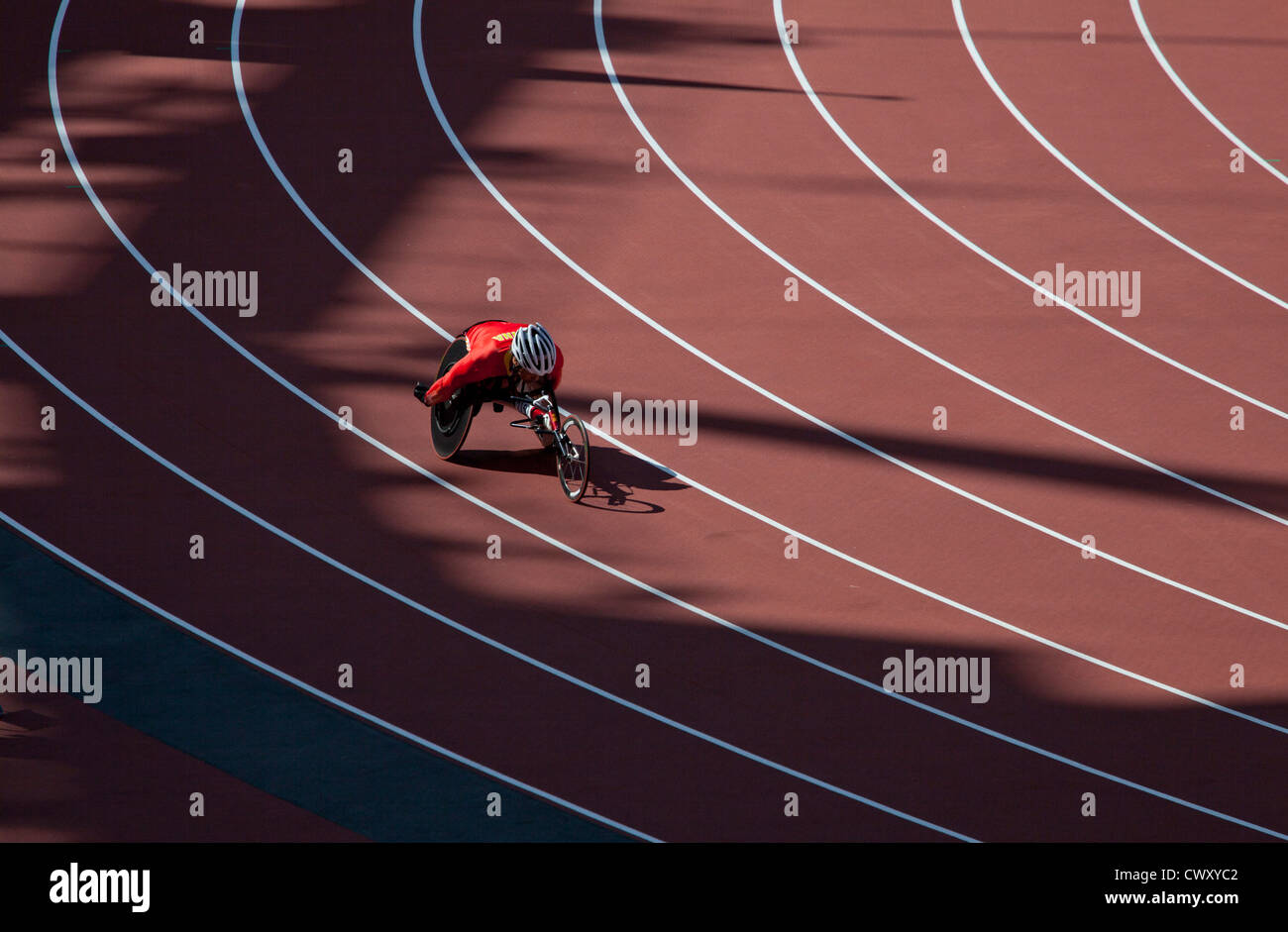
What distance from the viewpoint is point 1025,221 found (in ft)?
62.4

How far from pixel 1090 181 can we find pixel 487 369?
28.4 feet

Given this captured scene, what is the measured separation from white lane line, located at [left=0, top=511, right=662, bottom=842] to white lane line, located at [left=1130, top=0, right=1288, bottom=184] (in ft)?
42.0

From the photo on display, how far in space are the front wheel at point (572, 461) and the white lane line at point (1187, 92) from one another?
10.1 metres

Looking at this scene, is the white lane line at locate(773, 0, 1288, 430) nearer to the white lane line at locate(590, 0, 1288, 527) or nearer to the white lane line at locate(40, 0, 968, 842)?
the white lane line at locate(590, 0, 1288, 527)

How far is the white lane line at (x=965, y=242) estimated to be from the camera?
16.7m

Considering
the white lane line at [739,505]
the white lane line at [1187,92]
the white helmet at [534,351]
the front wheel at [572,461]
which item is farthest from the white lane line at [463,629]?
the white lane line at [1187,92]

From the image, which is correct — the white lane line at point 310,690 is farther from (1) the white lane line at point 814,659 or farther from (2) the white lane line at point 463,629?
(1) the white lane line at point 814,659

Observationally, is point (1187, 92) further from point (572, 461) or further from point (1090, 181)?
point (572, 461)

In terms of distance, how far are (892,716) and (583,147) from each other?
9918 millimetres

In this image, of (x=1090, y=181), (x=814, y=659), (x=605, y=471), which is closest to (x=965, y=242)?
(x=1090, y=181)

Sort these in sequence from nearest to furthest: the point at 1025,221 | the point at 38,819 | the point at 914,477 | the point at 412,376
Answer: the point at 38,819
the point at 914,477
the point at 412,376
the point at 1025,221

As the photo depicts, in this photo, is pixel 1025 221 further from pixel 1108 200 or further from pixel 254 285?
pixel 254 285

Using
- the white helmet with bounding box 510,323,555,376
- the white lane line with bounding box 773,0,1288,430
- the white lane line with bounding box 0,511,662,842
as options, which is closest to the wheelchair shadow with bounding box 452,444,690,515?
the white helmet with bounding box 510,323,555,376

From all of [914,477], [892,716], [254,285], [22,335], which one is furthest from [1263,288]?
[22,335]
